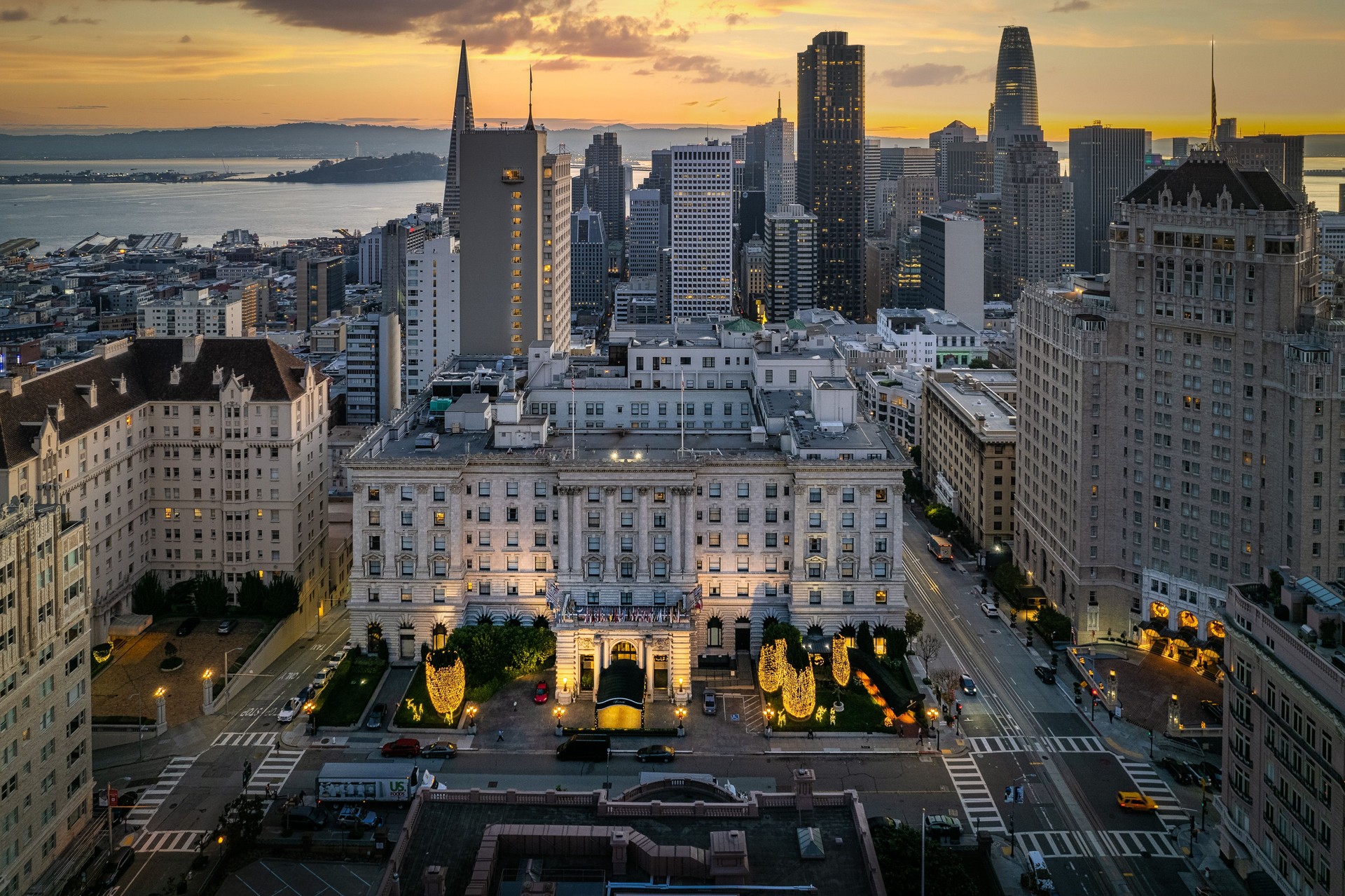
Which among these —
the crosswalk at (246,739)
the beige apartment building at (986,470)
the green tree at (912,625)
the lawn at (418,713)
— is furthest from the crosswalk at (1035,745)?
the crosswalk at (246,739)

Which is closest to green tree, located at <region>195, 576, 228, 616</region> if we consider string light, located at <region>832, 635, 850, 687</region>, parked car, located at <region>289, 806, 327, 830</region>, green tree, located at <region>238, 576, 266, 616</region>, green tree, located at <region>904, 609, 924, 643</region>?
green tree, located at <region>238, 576, 266, 616</region>

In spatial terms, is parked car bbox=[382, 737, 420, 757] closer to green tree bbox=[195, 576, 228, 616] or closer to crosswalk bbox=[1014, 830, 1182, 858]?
green tree bbox=[195, 576, 228, 616]

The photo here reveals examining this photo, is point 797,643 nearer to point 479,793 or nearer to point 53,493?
point 479,793

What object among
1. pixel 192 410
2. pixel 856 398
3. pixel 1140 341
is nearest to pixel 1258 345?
pixel 1140 341

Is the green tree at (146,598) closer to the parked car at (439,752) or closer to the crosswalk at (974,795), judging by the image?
the parked car at (439,752)

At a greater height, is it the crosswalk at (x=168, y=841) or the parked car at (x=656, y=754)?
the parked car at (x=656, y=754)
